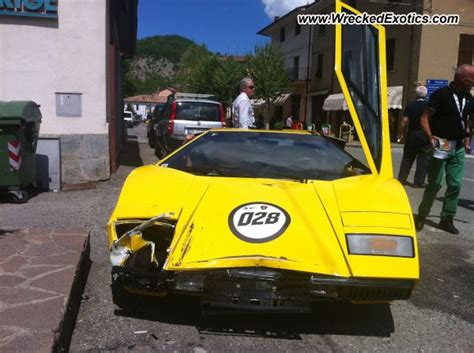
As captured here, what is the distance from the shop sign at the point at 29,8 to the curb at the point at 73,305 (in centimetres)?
530

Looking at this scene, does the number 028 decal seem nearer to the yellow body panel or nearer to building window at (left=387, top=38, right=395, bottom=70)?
the yellow body panel

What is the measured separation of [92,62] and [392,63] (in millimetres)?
22138

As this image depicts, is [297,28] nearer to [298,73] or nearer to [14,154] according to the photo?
[298,73]

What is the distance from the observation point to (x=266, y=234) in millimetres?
2932

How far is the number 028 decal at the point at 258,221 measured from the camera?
2.92 meters

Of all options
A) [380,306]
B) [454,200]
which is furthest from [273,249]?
[454,200]

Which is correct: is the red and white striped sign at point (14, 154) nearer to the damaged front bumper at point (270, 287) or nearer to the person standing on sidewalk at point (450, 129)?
the damaged front bumper at point (270, 287)

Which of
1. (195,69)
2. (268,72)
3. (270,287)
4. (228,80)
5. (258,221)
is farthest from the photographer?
(195,69)

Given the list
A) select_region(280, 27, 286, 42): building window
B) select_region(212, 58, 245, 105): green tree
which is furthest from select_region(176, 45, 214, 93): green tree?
select_region(280, 27, 286, 42): building window

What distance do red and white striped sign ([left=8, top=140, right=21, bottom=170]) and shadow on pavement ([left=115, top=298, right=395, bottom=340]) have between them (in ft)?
14.9

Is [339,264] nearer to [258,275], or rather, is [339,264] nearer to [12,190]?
[258,275]

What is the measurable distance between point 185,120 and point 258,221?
9.93 meters

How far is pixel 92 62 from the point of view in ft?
27.6

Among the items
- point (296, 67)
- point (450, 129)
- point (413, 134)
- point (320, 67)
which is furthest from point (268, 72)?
point (450, 129)
